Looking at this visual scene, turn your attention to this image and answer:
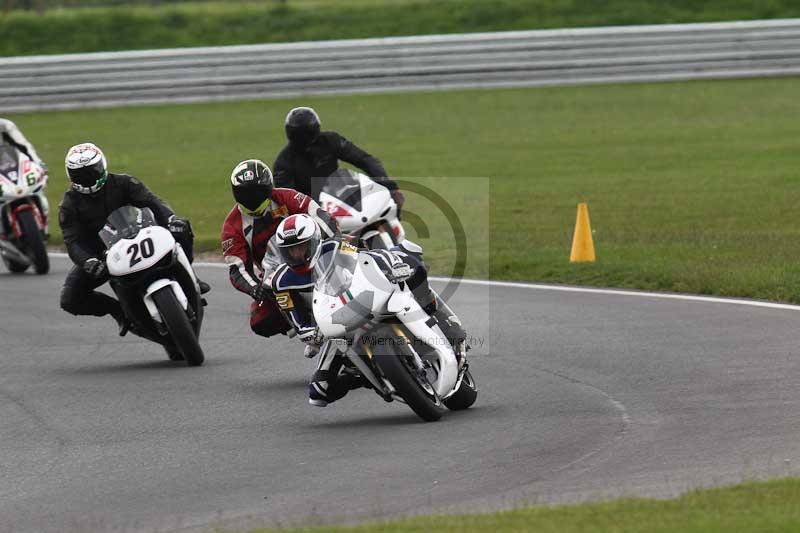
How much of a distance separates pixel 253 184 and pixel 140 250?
108 centimetres

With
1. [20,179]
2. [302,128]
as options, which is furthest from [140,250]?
[20,179]

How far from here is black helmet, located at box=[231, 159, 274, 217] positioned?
35.5 ft

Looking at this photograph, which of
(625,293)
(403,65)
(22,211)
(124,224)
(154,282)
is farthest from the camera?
(403,65)

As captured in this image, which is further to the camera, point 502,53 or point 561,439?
point 502,53

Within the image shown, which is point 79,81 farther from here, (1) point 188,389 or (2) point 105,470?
(2) point 105,470

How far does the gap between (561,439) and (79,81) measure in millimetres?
23409

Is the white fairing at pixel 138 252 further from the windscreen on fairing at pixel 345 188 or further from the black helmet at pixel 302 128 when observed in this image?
the black helmet at pixel 302 128

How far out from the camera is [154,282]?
37.5 ft

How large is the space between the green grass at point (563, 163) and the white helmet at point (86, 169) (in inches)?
198

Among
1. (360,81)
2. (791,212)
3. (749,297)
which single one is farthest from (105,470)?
(360,81)

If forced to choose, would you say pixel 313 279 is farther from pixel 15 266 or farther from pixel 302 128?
pixel 15 266

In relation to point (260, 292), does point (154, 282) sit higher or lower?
lower

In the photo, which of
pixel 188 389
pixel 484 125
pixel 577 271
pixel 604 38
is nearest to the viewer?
pixel 188 389

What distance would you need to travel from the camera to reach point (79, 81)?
30156mm
